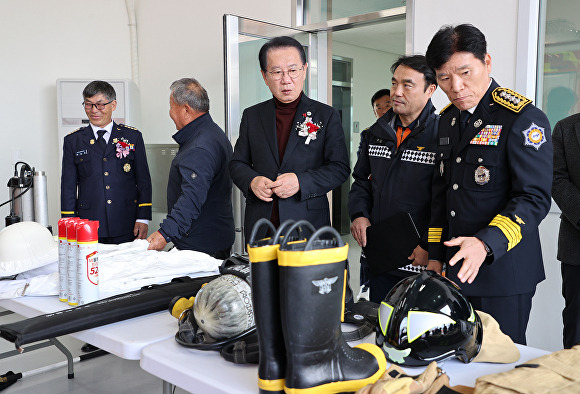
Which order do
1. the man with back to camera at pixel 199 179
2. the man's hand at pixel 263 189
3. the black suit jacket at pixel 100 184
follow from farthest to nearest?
the black suit jacket at pixel 100 184 → the man with back to camera at pixel 199 179 → the man's hand at pixel 263 189

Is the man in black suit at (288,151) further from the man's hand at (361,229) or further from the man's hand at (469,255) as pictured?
the man's hand at (469,255)

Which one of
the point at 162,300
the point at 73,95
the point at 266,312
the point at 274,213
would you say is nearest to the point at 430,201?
the point at 274,213

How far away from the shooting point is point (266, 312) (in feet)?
3.57

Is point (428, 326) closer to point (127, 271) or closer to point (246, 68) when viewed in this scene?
point (127, 271)

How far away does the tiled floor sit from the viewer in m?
3.02

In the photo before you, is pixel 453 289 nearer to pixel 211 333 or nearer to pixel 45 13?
pixel 211 333

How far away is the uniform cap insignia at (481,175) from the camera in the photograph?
6.04 ft

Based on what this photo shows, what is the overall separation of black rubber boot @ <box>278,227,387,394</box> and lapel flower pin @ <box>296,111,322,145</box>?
1526 mm

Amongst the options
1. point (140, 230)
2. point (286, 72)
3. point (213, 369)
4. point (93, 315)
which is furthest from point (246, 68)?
point (213, 369)

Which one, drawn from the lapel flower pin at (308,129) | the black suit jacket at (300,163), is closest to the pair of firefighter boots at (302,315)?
the black suit jacket at (300,163)

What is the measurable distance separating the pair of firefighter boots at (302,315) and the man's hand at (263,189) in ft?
4.24

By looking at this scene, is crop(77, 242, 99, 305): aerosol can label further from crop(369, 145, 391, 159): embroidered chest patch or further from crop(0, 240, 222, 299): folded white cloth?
crop(369, 145, 391, 159): embroidered chest patch

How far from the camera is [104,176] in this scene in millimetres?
3445

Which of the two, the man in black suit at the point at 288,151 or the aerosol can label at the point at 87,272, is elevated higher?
the man in black suit at the point at 288,151
